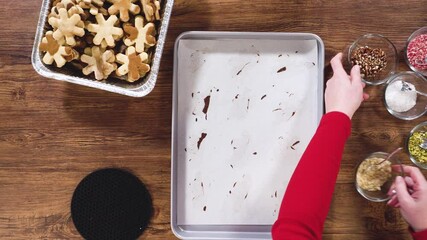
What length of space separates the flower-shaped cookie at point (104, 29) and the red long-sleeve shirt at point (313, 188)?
0.42m

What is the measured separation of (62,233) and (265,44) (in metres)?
0.56

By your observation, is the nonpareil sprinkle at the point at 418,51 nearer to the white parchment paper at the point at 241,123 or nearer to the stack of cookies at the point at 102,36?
the white parchment paper at the point at 241,123

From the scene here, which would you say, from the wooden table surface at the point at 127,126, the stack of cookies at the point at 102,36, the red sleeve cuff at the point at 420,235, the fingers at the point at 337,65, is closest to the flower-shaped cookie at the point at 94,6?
the stack of cookies at the point at 102,36

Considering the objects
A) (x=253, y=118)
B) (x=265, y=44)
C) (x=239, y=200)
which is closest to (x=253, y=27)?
(x=265, y=44)

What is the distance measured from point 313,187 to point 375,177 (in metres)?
0.16

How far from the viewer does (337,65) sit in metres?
0.92

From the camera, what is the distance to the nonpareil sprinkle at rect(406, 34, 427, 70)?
0.96m

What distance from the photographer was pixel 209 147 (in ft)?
3.16

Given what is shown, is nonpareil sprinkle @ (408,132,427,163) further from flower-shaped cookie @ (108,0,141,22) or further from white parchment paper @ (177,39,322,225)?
Answer: flower-shaped cookie @ (108,0,141,22)

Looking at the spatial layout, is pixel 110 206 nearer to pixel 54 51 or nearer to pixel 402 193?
pixel 54 51

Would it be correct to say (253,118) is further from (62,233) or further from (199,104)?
(62,233)

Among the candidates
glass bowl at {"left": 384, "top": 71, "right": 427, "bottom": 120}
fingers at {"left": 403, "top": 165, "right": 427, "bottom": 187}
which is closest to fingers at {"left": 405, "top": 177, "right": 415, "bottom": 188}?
fingers at {"left": 403, "top": 165, "right": 427, "bottom": 187}

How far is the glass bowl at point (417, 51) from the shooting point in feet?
3.15

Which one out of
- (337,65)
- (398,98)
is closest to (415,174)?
(398,98)
